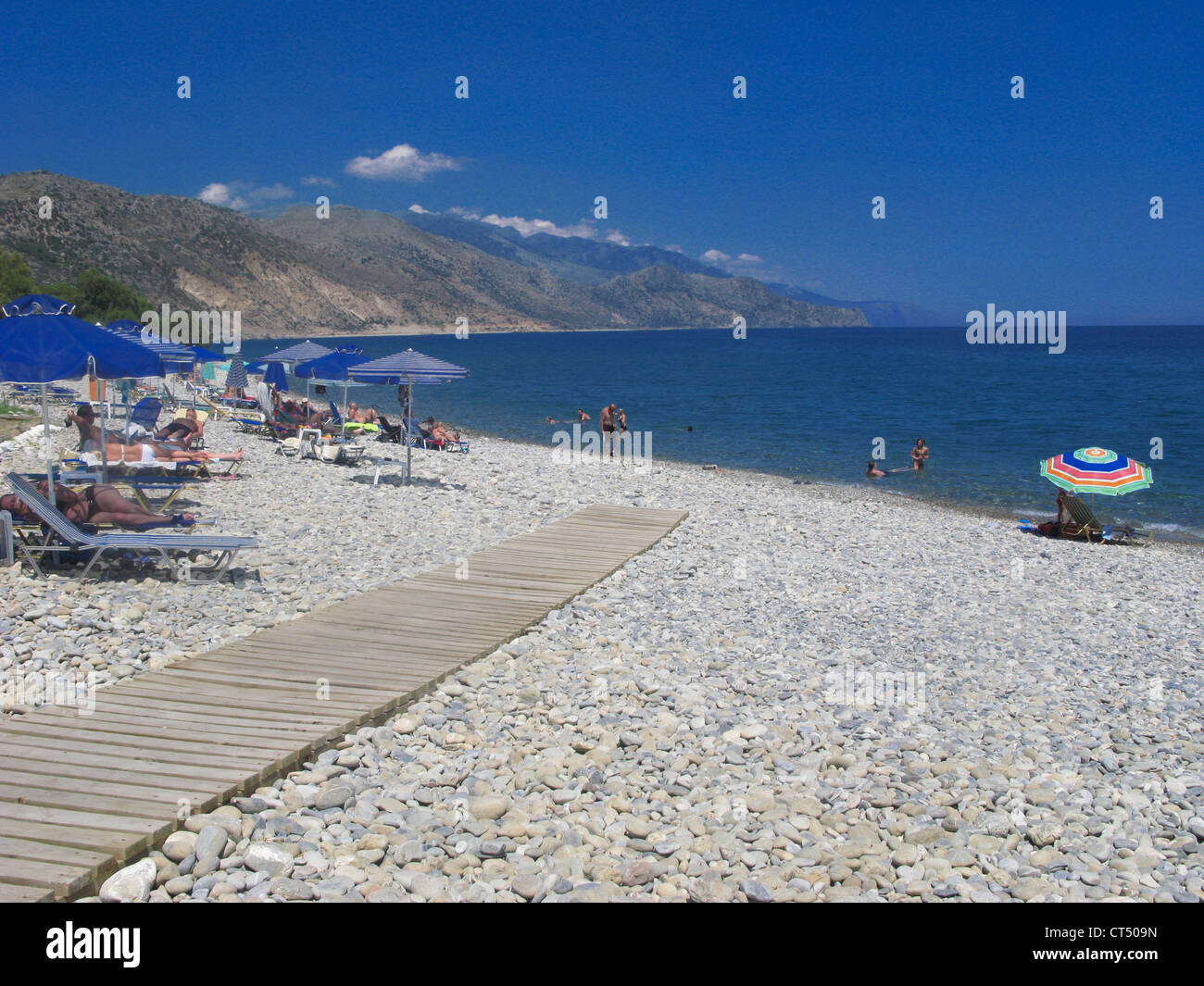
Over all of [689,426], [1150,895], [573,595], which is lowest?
[1150,895]

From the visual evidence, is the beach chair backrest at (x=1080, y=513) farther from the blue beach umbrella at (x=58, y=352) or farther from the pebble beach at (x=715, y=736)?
the blue beach umbrella at (x=58, y=352)

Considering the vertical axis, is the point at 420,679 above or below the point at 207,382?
below

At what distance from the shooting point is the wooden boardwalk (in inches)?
170

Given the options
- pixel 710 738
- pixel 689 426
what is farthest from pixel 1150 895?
pixel 689 426

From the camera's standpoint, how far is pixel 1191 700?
784 cm

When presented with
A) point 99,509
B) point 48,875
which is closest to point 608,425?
point 99,509

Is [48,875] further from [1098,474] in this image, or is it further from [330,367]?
[1098,474]

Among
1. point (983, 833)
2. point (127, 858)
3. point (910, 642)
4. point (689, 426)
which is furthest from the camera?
point (689, 426)

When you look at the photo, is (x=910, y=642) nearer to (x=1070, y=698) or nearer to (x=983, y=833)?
(x=1070, y=698)

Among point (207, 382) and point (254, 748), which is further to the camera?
point (207, 382)

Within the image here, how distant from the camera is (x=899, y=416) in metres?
44.4

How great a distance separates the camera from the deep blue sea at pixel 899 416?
25.2 meters

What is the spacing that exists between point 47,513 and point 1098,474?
17.0m

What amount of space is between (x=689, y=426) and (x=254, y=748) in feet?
109
